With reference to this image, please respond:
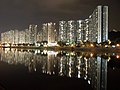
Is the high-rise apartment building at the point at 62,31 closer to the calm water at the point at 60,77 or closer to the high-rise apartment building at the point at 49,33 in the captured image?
the high-rise apartment building at the point at 49,33

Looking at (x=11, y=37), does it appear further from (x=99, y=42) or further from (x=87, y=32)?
(x=99, y=42)

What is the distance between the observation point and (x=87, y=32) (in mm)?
116750

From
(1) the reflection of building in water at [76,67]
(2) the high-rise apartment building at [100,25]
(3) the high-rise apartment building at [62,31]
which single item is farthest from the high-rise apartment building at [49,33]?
(1) the reflection of building in water at [76,67]

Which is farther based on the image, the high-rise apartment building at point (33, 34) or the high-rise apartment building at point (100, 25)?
the high-rise apartment building at point (33, 34)

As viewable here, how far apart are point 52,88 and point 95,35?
88.5m

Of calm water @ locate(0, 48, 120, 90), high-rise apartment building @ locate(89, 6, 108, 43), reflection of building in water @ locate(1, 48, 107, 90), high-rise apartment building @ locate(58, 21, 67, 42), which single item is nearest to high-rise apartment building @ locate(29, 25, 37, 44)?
high-rise apartment building @ locate(58, 21, 67, 42)

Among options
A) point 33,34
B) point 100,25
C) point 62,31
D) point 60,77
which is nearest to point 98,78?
point 60,77

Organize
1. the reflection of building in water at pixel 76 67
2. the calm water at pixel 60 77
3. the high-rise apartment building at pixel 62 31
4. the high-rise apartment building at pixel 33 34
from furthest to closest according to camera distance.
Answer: the high-rise apartment building at pixel 33 34 → the high-rise apartment building at pixel 62 31 → the reflection of building in water at pixel 76 67 → the calm water at pixel 60 77

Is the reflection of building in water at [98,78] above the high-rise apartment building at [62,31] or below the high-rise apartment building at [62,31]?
below

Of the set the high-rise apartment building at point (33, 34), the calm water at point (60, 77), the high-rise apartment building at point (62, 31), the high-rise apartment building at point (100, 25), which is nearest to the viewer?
the calm water at point (60, 77)

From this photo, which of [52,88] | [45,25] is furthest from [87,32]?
[52,88]

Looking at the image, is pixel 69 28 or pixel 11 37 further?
pixel 11 37

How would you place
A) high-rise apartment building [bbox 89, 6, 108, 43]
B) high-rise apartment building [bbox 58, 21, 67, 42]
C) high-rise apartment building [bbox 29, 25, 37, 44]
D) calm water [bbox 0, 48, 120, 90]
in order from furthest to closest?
high-rise apartment building [bbox 29, 25, 37, 44], high-rise apartment building [bbox 58, 21, 67, 42], high-rise apartment building [bbox 89, 6, 108, 43], calm water [bbox 0, 48, 120, 90]

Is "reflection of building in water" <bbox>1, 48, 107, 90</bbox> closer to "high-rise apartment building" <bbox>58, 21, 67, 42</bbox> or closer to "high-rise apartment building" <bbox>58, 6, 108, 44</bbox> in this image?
"high-rise apartment building" <bbox>58, 6, 108, 44</bbox>
